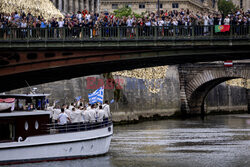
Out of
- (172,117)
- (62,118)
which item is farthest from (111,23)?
(172,117)

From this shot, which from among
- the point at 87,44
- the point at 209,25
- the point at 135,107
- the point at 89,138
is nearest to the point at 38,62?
the point at 87,44

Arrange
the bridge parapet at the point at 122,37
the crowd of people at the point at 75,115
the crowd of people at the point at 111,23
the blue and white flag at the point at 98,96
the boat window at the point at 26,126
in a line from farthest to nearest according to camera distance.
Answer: the blue and white flag at the point at 98,96 → the crowd of people at the point at 111,23 → the bridge parapet at the point at 122,37 → the crowd of people at the point at 75,115 → the boat window at the point at 26,126

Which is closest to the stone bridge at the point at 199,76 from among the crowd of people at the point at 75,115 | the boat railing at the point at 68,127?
the crowd of people at the point at 75,115

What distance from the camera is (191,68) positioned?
89.7 m

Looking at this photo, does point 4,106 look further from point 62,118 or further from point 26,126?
point 62,118

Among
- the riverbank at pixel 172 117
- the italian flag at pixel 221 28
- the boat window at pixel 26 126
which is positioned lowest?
the riverbank at pixel 172 117

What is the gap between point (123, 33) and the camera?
1697 inches

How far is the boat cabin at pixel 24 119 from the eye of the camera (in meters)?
35.0

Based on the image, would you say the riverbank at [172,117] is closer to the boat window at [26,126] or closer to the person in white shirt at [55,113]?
the person in white shirt at [55,113]

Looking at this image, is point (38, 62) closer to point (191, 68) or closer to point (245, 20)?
point (245, 20)

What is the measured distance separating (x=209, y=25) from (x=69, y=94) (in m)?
20.7

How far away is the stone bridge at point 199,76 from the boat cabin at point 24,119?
51.7 m

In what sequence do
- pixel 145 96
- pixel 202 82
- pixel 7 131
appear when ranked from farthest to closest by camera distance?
pixel 202 82 → pixel 145 96 → pixel 7 131

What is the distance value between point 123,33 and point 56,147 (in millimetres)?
10056
